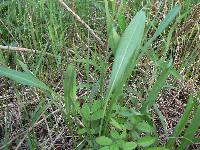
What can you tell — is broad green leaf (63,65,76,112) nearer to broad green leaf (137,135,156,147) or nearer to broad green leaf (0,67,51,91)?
broad green leaf (0,67,51,91)

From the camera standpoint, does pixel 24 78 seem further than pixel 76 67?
No

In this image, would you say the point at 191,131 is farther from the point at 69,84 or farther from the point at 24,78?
the point at 24,78

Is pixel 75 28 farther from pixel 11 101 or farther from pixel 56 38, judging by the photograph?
pixel 11 101

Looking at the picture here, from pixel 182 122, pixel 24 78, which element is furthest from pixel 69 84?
A: pixel 182 122

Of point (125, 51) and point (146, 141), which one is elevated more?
point (125, 51)

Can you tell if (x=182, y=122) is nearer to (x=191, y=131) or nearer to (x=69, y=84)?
(x=191, y=131)

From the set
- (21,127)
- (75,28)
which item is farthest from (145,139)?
(75,28)
